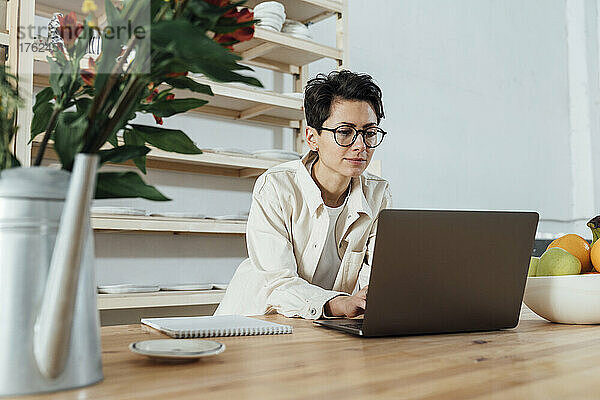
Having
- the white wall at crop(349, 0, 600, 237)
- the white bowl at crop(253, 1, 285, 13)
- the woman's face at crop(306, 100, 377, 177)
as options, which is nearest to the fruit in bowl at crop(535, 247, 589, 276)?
the woman's face at crop(306, 100, 377, 177)

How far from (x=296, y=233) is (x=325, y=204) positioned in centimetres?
18

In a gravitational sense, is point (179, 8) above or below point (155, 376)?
above

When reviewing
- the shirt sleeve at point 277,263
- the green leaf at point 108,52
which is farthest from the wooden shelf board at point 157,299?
the green leaf at point 108,52

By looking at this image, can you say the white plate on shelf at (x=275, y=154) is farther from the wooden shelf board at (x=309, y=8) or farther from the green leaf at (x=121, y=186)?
the green leaf at (x=121, y=186)

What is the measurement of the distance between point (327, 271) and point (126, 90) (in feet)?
4.59

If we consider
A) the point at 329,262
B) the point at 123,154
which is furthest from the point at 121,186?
the point at 329,262

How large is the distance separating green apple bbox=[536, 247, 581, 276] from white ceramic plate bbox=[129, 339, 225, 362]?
2.55ft

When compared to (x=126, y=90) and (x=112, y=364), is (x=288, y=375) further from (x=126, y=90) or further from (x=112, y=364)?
Result: (x=126, y=90)

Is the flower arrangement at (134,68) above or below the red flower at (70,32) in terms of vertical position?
below

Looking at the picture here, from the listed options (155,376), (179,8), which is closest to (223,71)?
(179,8)

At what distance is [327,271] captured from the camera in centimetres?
193

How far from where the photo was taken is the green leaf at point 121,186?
2.21ft

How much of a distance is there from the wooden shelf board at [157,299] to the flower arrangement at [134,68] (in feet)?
5.73

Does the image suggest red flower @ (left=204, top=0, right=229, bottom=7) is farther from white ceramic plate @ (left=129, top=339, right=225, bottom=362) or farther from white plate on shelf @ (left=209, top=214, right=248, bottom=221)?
white plate on shelf @ (left=209, top=214, right=248, bottom=221)
